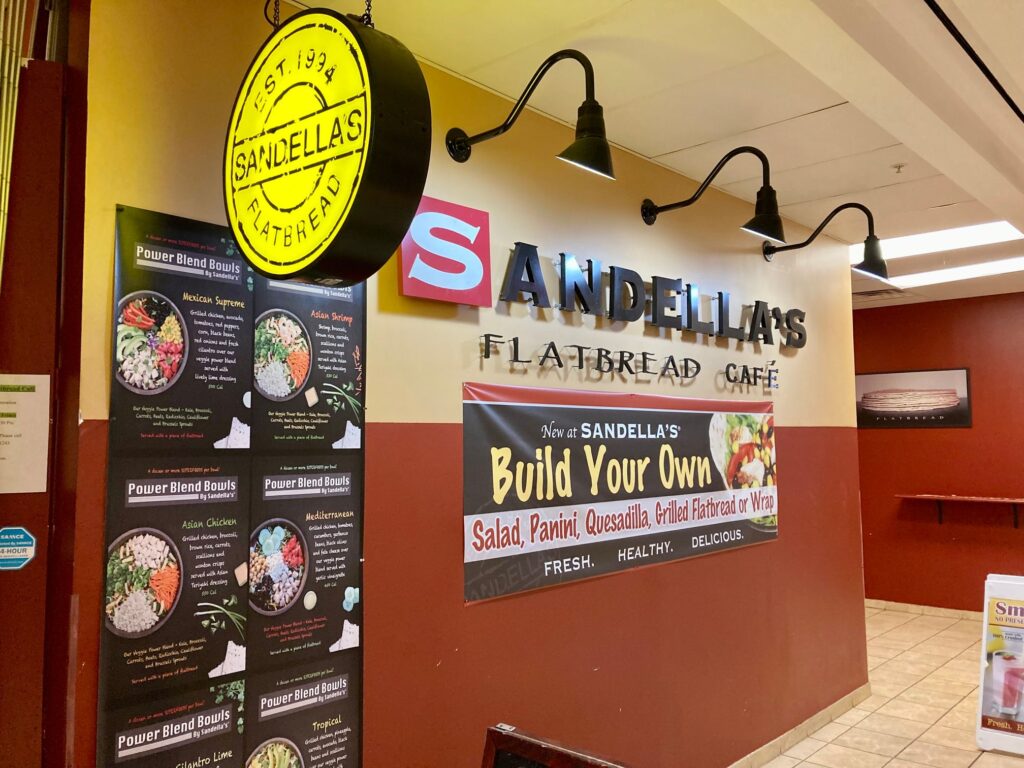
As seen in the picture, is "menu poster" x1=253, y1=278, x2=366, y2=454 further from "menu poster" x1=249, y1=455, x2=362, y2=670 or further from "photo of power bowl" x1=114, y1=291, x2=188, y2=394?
"photo of power bowl" x1=114, y1=291, x2=188, y2=394

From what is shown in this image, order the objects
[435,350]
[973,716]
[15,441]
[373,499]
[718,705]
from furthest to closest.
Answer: [973,716]
[718,705]
[435,350]
[373,499]
[15,441]

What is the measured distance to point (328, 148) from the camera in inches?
62.9

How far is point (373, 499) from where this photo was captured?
8.05 feet

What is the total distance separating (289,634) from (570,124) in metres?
2.37

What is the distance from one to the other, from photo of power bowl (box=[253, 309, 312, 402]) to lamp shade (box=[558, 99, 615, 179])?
1041 mm

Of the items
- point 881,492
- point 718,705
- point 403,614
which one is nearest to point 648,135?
point 403,614

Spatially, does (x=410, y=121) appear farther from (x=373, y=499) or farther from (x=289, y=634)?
(x=289, y=634)

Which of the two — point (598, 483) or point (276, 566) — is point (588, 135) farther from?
point (276, 566)

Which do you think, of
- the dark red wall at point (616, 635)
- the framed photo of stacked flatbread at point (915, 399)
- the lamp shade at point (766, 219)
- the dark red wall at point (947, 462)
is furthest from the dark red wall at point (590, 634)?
the framed photo of stacked flatbread at point (915, 399)

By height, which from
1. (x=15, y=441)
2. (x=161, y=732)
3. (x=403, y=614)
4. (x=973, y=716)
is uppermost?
(x=15, y=441)

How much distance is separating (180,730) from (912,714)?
4.58 metres

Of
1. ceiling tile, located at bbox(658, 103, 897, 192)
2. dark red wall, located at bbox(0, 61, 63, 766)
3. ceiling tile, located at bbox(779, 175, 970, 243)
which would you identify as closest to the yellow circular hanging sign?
dark red wall, located at bbox(0, 61, 63, 766)

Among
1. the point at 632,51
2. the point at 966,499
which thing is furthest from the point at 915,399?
the point at 632,51

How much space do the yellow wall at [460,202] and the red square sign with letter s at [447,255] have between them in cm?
6
